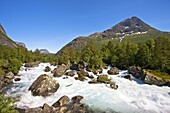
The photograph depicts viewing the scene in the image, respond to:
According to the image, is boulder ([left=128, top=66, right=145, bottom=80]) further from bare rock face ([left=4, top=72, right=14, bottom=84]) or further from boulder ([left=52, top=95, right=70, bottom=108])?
bare rock face ([left=4, top=72, right=14, bottom=84])

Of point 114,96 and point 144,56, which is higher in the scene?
point 144,56

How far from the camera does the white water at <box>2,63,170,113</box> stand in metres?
34.1

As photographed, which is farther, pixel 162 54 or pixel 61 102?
pixel 162 54

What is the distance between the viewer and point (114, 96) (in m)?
40.1

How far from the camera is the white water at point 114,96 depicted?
112 ft

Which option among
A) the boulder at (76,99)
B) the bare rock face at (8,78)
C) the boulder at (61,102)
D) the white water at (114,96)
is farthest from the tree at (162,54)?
the bare rock face at (8,78)

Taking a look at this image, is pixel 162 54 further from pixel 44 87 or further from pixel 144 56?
pixel 44 87

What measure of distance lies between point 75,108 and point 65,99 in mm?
4211

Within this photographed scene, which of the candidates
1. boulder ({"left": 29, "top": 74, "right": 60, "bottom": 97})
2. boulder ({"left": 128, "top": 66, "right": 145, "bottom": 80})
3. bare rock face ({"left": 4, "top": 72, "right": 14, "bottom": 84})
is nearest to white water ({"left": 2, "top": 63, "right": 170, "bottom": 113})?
boulder ({"left": 29, "top": 74, "right": 60, "bottom": 97})

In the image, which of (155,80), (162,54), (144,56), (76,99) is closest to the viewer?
(76,99)

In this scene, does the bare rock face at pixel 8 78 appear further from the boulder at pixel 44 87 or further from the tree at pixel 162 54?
the tree at pixel 162 54

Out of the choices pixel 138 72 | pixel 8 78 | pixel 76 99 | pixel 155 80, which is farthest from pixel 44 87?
pixel 138 72

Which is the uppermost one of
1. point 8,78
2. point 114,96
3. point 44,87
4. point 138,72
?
point 138,72

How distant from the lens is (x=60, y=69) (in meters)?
62.9
